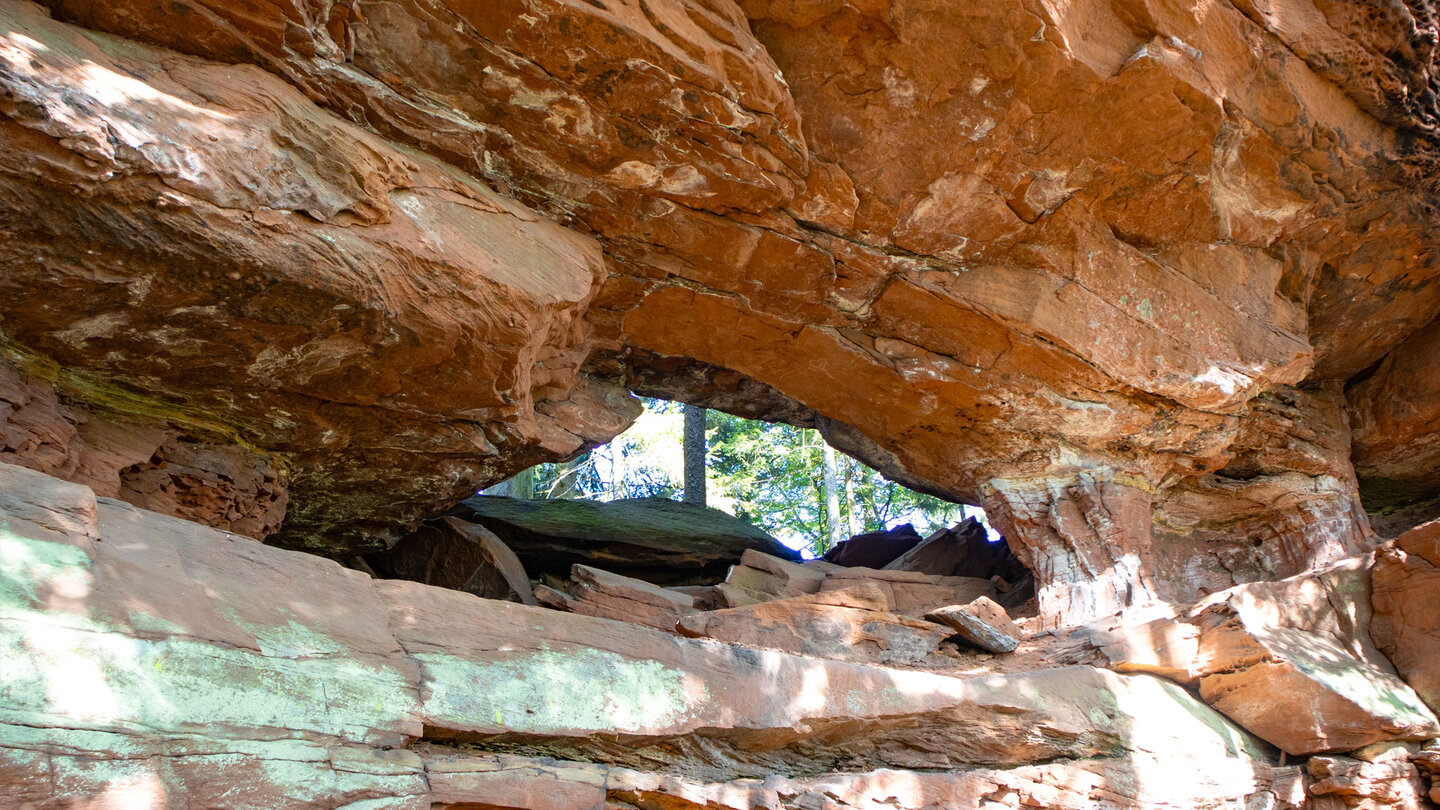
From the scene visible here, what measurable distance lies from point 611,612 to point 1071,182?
492 cm

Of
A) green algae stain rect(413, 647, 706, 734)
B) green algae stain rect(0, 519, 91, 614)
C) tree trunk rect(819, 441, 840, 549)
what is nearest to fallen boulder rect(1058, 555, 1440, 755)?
green algae stain rect(413, 647, 706, 734)

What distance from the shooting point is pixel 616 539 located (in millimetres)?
10945

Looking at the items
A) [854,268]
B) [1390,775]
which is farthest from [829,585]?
[1390,775]

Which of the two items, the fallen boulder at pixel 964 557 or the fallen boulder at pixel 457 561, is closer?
the fallen boulder at pixel 457 561

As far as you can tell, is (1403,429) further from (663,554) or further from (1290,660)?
(663,554)

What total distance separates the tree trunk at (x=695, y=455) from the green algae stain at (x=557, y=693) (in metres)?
10.0

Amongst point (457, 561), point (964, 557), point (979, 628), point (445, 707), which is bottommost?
point (445, 707)

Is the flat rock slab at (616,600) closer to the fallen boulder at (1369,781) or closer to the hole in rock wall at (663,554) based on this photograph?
the hole in rock wall at (663,554)

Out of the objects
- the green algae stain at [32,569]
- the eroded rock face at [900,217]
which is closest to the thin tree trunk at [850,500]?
the eroded rock face at [900,217]

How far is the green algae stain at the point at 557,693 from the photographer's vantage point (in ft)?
14.8

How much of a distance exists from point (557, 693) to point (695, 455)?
35.8ft

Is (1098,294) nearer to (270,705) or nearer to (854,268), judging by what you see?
(854,268)

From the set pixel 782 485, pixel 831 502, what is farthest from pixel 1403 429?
pixel 782 485

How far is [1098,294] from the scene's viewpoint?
26.7 ft
